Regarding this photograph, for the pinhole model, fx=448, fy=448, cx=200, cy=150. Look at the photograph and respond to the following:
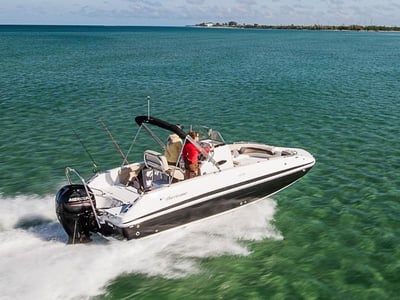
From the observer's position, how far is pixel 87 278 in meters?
8.72

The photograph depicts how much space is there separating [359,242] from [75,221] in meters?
6.50

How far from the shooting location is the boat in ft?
31.8

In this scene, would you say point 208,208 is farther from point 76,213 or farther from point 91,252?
point 76,213

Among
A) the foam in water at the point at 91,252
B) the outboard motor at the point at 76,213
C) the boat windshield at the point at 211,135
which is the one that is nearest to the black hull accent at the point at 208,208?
the foam in water at the point at 91,252

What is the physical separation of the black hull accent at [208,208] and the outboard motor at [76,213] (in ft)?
2.36

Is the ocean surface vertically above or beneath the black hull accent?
beneath

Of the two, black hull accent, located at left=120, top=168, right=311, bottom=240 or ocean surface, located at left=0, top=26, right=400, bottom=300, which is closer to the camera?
ocean surface, located at left=0, top=26, right=400, bottom=300

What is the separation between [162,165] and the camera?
35.3 feet

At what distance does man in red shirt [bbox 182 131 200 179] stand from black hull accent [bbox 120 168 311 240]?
2.77ft

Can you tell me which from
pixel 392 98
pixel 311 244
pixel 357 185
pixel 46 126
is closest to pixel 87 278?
pixel 311 244

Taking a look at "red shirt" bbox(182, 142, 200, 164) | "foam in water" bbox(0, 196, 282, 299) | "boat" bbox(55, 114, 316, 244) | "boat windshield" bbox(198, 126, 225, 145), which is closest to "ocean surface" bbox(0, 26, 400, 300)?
"foam in water" bbox(0, 196, 282, 299)

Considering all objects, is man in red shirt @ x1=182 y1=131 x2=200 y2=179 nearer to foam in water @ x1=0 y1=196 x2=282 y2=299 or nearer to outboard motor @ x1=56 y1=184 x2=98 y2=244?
foam in water @ x1=0 y1=196 x2=282 y2=299

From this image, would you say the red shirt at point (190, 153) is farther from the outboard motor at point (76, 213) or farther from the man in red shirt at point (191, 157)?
the outboard motor at point (76, 213)

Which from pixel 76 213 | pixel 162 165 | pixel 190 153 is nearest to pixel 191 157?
pixel 190 153
